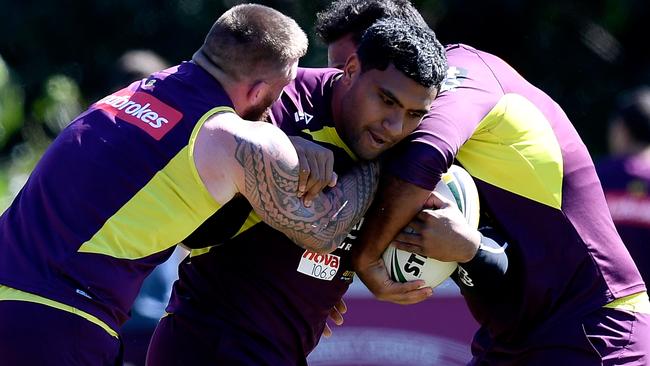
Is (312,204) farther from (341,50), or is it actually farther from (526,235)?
(341,50)

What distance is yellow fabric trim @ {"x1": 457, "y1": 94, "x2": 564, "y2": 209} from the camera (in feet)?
15.2

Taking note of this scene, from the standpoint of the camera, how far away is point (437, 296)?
24.9 feet

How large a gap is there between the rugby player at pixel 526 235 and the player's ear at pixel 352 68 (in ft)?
1.09

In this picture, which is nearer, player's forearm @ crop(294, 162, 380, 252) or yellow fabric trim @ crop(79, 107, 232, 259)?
yellow fabric trim @ crop(79, 107, 232, 259)

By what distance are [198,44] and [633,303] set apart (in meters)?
7.83

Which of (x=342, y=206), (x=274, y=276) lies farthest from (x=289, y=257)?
(x=342, y=206)

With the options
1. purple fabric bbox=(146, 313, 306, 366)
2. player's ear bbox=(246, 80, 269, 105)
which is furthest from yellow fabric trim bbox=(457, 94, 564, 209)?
purple fabric bbox=(146, 313, 306, 366)

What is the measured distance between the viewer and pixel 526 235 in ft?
15.3

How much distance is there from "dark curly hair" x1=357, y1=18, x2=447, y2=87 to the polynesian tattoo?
0.39 metres

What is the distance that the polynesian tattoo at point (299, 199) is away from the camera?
13.8 ft

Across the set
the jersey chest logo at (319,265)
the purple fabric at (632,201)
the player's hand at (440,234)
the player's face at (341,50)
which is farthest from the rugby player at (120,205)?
the purple fabric at (632,201)

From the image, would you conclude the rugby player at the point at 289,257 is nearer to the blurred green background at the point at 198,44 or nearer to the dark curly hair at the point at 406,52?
the dark curly hair at the point at 406,52

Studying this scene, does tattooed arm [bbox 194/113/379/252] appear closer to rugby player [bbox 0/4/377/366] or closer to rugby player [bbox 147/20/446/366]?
rugby player [bbox 0/4/377/366]

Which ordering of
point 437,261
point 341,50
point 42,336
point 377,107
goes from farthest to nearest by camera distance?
point 341,50
point 437,261
point 377,107
point 42,336
